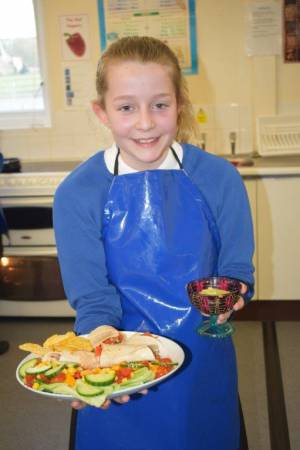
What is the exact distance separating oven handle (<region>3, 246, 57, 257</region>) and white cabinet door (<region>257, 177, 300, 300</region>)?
111 centimetres

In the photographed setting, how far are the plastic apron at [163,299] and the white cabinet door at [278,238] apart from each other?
1.76 metres

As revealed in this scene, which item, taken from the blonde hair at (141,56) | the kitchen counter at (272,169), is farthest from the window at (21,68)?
the blonde hair at (141,56)

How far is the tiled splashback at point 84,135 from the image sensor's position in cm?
338

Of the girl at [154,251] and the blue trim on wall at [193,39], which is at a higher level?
the blue trim on wall at [193,39]

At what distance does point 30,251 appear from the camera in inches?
123

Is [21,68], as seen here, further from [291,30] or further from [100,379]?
[100,379]

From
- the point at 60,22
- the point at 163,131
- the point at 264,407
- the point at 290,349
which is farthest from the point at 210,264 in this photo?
the point at 60,22

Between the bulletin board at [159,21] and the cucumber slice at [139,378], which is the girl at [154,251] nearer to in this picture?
the cucumber slice at [139,378]

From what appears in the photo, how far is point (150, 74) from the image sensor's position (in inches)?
42.4

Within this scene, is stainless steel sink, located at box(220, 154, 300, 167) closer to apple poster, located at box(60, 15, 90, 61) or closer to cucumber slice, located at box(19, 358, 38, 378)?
apple poster, located at box(60, 15, 90, 61)

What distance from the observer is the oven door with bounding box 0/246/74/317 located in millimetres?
3127

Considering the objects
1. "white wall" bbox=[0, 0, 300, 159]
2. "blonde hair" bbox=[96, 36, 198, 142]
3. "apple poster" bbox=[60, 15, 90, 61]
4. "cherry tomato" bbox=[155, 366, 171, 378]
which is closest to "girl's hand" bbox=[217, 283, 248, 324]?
"cherry tomato" bbox=[155, 366, 171, 378]

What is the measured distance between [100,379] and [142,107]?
1.63ft

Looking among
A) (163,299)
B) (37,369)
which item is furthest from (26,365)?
(163,299)
